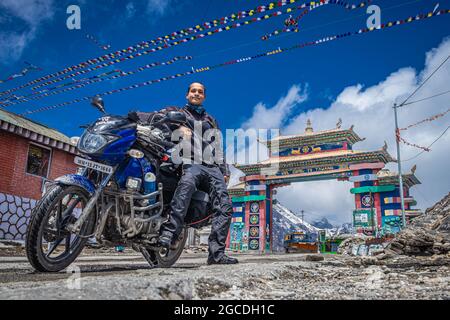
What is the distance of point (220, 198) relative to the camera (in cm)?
306

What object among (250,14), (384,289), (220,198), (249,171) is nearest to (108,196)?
(220,198)

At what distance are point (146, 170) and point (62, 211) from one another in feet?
2.14

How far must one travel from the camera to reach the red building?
36.9 feet

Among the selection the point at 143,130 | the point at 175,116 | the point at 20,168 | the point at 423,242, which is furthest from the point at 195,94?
the point at 20,168

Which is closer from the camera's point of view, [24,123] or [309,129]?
[24,123]

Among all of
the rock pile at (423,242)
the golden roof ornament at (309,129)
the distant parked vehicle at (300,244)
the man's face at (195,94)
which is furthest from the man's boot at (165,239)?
the golden roof ornament at (309,129)

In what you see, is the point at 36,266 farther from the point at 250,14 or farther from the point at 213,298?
the point at 250,14

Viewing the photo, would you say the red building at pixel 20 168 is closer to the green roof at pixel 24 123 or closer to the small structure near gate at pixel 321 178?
the green roof at pixel 24 123

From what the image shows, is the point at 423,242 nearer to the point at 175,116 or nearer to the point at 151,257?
the point at 151,257

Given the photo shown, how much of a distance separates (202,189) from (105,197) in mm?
926

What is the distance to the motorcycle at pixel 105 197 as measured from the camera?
7.27ft

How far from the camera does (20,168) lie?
1177 cm
